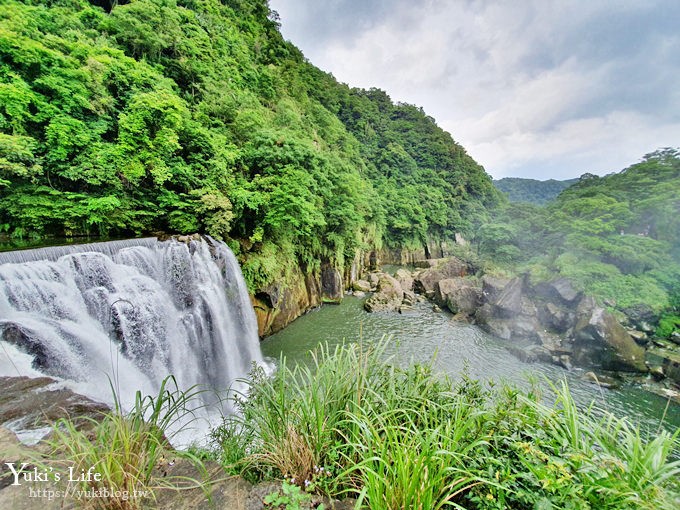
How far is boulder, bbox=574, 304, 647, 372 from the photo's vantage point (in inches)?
282

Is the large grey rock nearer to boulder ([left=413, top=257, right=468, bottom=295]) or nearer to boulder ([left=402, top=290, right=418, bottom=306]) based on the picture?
boulder ([left=402, top=290, right=418, bottom=306])

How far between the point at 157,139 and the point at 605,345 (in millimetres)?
14313

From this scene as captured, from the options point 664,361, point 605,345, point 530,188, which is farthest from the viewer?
point 530,188

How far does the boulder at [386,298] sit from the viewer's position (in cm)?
1146

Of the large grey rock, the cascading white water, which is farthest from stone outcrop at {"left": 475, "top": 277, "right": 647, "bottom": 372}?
the cascading white water

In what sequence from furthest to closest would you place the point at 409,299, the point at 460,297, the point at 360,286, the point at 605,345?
1. the point at 360,286
2. the point at 409,299
3. the point at 460,297
4. the point at 605,345

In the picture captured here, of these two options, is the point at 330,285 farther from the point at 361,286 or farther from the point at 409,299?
the point at 409,299

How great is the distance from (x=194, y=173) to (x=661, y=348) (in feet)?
49.6

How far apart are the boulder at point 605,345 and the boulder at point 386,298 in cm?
630

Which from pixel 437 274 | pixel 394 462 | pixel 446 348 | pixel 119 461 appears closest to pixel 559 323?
pixel 446 348

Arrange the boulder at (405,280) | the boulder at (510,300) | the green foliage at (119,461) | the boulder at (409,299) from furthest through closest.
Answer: the boulder at (405,280) → the boulder at (409,299) → the boulder at (510,300) → the green foliage at (119,461)

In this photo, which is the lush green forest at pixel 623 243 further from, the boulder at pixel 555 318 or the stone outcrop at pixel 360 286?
the stone outcrop at pixel 360 286

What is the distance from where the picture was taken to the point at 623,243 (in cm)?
961

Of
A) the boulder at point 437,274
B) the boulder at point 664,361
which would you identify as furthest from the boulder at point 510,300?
the boulder at point 437,274
